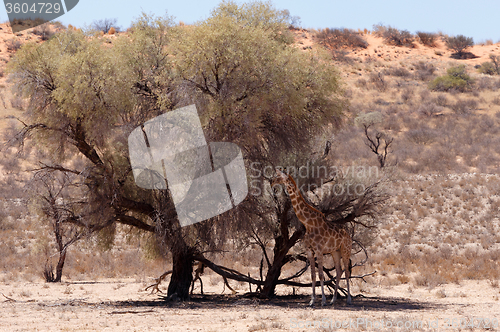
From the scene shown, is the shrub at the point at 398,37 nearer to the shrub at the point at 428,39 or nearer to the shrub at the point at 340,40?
the shrub at the point at 428,39

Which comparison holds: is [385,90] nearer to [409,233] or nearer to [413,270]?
[409,233]

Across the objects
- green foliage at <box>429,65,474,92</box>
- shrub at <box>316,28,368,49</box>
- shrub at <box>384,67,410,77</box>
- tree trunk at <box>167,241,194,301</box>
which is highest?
shrub at <box>316,28,368,49</box>

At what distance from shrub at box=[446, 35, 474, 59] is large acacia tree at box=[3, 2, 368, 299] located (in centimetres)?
5387

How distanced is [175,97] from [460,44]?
190 ft

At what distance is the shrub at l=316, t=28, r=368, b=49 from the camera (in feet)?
200

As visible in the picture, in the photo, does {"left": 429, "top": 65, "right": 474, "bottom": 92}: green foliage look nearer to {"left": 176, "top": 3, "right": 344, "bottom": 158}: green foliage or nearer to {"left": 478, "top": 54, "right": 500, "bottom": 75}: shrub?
{"left": 478, "top": 54, "right": 500, "bottom": 75}: shrub

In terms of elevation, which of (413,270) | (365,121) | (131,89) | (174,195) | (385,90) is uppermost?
(385,90)

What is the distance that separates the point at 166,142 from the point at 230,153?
1.60m

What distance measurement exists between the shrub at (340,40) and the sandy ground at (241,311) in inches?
1919

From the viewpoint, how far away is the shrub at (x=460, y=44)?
60.2 metres

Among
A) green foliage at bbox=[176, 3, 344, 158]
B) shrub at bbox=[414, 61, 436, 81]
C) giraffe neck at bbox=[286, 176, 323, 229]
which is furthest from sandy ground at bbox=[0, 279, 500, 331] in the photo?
shrub at bbox=[414, 61, 436, 81]

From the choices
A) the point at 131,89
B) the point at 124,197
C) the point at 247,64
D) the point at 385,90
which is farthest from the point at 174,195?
the point at 385,90

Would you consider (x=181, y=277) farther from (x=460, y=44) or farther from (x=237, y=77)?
(x=460, y=44)

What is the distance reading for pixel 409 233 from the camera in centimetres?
2328
